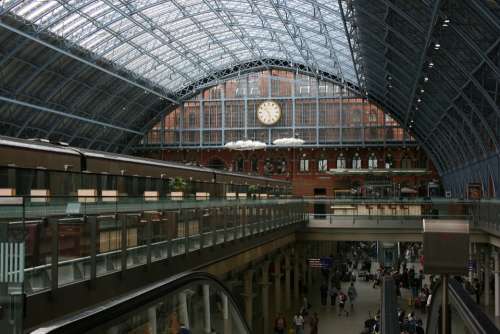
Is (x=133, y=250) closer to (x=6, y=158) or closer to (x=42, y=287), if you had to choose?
(x=42, y=287)

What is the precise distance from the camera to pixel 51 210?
32.3 feet

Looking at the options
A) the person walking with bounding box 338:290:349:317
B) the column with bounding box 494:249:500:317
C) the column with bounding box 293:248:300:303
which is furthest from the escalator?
the column with bounding box 293:248:300:303

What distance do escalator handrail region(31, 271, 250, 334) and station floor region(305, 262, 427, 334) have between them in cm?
2896

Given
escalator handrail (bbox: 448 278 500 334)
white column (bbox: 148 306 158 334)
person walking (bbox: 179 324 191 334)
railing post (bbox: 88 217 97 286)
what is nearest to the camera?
escalator handrail (bbox: 448 278 500 334)

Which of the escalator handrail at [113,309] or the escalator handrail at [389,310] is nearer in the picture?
the escalator handrail at [113,309]

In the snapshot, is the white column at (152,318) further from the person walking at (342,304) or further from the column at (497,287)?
the person walking at (342,304)

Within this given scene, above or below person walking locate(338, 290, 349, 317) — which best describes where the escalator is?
above

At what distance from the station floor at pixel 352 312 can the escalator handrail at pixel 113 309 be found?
28959 millimetres

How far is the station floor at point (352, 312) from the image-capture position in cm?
3494

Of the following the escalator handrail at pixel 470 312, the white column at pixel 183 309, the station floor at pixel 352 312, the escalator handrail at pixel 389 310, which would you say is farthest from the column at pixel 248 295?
the escalator handrail at pixel 470 312

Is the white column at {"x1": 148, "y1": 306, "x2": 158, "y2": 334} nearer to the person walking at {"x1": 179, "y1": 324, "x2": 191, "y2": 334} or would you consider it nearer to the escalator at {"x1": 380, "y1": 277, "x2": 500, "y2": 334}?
the person walking at {"x1": 179, "y1": 324, "x2": 191, "y2": 334}

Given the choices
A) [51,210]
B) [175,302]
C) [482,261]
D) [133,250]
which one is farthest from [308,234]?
[175,302]

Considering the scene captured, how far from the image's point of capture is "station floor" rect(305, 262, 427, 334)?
34.9 metres

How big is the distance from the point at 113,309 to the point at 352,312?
37.6m
